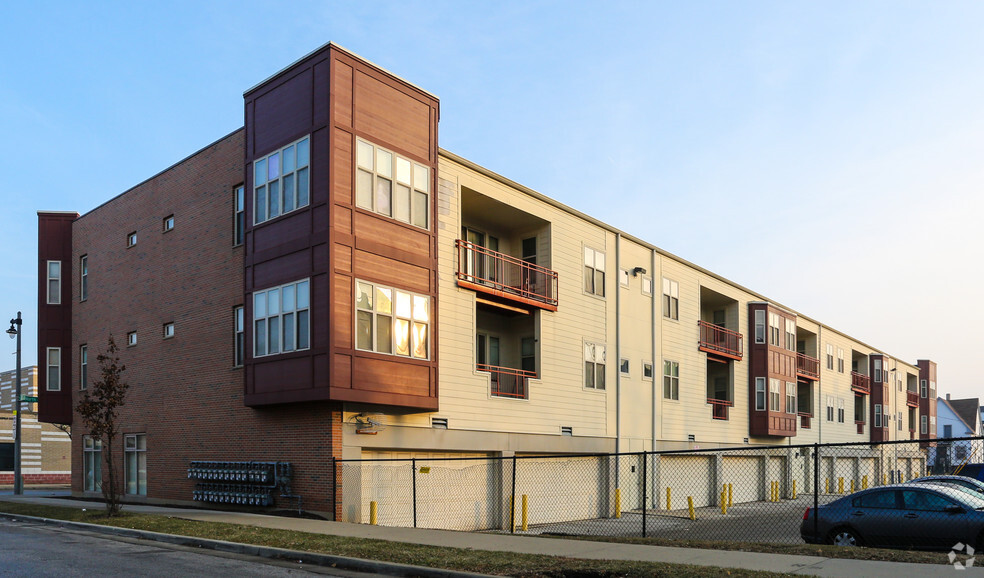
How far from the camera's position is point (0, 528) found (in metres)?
18.0

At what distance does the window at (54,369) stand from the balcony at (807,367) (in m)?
39.9

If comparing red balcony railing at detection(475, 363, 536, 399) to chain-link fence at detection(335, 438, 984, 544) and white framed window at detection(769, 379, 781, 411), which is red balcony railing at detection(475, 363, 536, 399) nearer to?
chain-link fence at detection(335, 438, 984, 544)

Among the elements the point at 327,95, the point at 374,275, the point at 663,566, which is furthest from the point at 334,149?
the point at 663,566

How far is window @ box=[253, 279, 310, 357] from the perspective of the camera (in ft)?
66.1

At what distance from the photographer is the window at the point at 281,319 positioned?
20141mm

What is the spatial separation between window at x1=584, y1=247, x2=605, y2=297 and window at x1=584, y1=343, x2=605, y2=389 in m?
2.10

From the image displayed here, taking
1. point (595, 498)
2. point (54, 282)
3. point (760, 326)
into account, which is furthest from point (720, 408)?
point (54, 282)

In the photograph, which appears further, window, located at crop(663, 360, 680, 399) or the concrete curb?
window, located at crop(663, 360, 680, 399)

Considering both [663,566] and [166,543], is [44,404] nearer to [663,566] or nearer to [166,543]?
[166,543]

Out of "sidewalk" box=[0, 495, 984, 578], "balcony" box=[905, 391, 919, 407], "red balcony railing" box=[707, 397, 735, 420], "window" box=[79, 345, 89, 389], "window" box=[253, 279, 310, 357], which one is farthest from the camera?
"balcony" box=[905, 391, 919, 407]

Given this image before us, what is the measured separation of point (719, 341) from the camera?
136 feet

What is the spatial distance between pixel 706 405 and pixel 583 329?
469 inches

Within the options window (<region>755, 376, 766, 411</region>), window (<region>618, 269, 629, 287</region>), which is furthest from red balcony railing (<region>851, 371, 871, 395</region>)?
window (<region>618, 269, 629, 287</region>)

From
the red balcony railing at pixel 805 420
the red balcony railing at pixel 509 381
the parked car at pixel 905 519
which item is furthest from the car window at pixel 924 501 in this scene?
the red balcony railing at pixel 805 420
